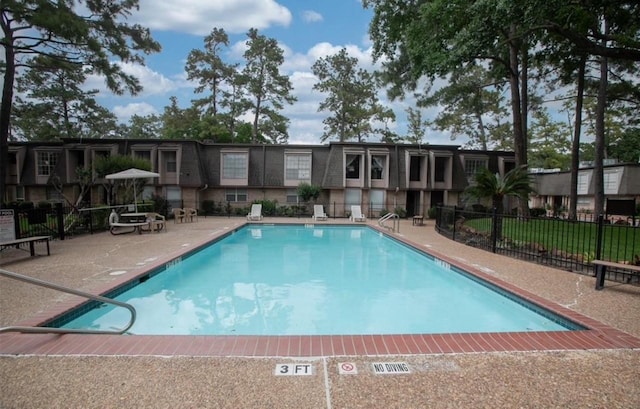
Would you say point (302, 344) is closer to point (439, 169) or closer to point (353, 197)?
point (353, 197)

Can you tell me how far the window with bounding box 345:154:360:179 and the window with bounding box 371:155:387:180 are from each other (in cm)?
106

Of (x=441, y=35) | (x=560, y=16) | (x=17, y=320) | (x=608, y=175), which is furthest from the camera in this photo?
(x=608, y=175)

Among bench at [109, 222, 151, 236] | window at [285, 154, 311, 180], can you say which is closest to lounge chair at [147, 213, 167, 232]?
bench at [109, 222, 151, 236]

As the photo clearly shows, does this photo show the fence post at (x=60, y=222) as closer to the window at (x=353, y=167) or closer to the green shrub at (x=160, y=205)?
the green shrub at (x=160, y=205)

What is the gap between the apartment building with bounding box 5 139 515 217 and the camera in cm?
2148

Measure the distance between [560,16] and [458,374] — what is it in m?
9.33

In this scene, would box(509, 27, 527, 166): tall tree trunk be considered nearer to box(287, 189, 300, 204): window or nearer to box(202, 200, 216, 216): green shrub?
box(287, 189, 300, 204): window

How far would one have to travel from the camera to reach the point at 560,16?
7891 millimetres

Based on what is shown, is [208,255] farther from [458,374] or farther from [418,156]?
[418,156]

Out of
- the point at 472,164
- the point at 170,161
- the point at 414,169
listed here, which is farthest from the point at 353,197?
the point at 170,161

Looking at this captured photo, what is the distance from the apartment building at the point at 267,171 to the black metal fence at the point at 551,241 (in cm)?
821

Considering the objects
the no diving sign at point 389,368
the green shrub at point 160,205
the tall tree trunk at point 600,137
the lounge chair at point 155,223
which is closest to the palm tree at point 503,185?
the tall tree trunk at point 600,137

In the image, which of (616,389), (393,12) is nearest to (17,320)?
(616,389)

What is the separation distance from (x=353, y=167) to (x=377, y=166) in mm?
1711
